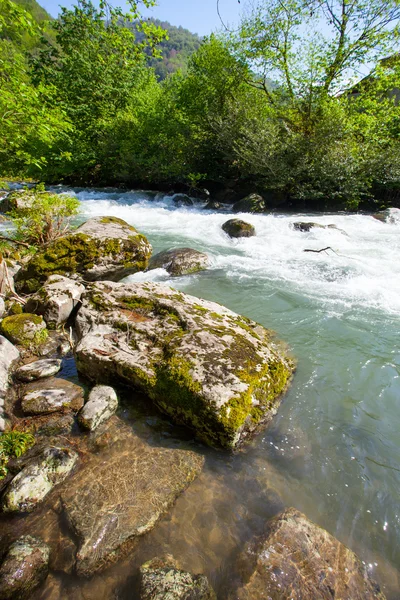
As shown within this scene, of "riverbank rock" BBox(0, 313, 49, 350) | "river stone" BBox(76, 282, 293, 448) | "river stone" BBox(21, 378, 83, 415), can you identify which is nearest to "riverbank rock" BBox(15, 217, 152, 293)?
"riverbank rock" BBox(0, 313, 49, 350)

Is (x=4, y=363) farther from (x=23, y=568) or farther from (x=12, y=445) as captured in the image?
(x=23, y=568)

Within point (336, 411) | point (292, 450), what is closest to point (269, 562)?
point (292, 450)

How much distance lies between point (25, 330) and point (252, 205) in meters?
14.8

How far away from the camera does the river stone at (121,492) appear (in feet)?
7.44

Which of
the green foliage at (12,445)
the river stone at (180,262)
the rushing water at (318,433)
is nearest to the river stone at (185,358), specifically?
the rushing water at (318,433)

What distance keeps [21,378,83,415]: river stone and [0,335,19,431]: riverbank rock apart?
0.22 meters

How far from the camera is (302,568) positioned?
217cm

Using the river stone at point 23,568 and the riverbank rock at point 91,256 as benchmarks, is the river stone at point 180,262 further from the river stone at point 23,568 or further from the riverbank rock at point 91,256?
the river stone at point 23,568

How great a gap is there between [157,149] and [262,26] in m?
9.51

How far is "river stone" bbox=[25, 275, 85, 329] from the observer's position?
16.3 feet

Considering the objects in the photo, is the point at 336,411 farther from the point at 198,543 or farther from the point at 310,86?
the point at 310,86

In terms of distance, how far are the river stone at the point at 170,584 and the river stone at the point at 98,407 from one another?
4.96 ft

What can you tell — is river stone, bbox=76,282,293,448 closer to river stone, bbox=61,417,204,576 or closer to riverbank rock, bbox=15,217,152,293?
river stone, bbox=61,417,204,576

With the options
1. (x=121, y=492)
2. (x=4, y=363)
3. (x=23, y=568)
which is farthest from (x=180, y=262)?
(x=23, y=568)
